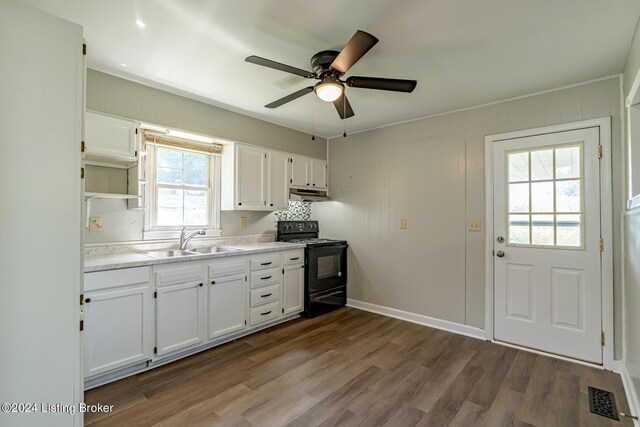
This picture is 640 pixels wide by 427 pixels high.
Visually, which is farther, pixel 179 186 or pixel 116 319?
pixel 179 186

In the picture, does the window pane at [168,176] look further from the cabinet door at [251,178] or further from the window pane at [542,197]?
the window pane at [542,197]

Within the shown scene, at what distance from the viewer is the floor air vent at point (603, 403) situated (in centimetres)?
198

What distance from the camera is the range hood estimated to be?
13.3 ft

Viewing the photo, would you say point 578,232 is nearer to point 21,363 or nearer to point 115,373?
point 21,363

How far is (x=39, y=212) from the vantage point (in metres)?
1.18

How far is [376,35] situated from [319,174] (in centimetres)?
257

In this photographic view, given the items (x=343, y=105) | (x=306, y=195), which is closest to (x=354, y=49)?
(x=343, y=105)

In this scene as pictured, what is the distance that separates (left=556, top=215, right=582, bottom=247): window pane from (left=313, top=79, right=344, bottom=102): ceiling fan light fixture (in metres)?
2.32

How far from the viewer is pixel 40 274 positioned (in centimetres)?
118

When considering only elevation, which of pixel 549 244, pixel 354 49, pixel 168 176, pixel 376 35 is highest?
pixel 376 35

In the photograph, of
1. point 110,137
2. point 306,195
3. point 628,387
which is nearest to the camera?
point 628,387

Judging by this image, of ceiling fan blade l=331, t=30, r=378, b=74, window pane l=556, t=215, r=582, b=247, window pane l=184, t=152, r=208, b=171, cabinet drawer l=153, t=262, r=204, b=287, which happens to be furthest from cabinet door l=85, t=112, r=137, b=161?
window pane l=556, t=215, r=582, b=247

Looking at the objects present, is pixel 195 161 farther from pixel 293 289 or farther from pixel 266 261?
pixel 293 289

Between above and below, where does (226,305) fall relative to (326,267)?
below
